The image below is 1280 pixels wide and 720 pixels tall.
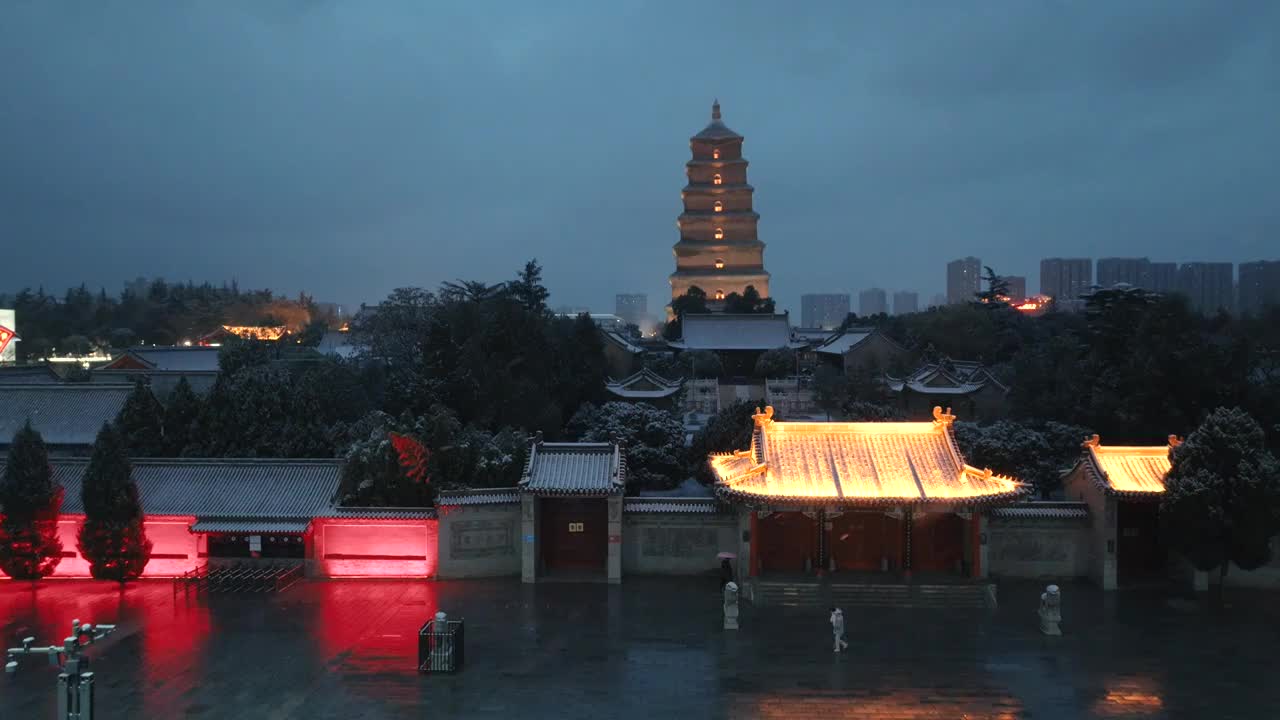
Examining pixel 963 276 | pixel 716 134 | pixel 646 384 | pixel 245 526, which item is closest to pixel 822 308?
A: pixel 963 276

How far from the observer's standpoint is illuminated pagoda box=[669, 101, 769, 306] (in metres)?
77.6

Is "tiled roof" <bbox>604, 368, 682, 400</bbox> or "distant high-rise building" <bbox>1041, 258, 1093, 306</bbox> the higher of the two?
"distant high-rise building" <bbox>1041, 258, 1093, 306</bbox>

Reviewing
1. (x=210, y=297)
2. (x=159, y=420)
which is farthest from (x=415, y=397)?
(x=210, y=297)

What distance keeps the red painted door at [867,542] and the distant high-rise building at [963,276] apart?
6040 inches

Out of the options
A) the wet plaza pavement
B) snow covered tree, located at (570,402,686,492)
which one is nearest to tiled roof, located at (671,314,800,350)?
snow covered tree, located at (570,402,686,492)

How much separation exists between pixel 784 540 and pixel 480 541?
21.3 feet

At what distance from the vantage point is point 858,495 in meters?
16.9

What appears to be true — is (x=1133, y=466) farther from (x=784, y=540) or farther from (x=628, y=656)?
→ (x=628, y=656)

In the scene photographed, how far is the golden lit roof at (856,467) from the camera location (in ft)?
55.3

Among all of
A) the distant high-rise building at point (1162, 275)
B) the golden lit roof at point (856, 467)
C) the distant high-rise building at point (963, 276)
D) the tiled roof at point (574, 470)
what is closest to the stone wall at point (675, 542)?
the tiled roof at point (574, 470)

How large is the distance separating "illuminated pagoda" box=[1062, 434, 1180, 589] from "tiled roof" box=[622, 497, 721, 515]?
26.0 ft

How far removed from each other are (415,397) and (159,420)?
296 inches

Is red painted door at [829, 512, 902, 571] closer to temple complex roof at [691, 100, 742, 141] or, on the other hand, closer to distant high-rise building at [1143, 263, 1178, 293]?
temple complex roof at [691, 100, 742, 141]

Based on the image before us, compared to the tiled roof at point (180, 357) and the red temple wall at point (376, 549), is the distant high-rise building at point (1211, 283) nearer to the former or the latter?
the tiled roof at point (180, 357)
